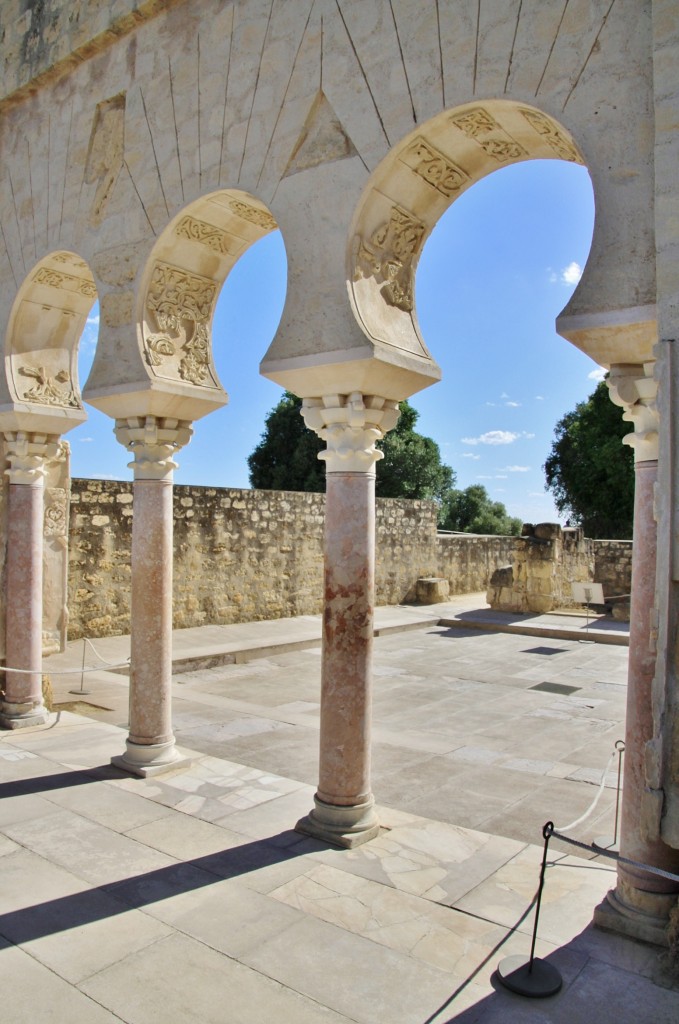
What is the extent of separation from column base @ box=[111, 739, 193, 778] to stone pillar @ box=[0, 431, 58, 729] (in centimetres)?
167

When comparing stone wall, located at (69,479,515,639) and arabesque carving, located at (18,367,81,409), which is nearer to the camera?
arabesque carving, located at (18,367,81,409)

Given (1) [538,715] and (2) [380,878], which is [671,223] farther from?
(1) [538,715]

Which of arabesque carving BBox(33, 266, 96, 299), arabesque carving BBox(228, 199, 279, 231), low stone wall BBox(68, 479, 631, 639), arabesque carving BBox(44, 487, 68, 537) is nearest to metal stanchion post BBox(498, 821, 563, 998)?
arabesque carving BBox(228, 199, 279, 231)

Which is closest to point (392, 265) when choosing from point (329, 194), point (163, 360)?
point (329, 194)

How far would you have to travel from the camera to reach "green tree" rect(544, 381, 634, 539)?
29180 mm

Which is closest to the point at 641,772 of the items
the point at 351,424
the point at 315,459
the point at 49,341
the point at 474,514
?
the point at 351,424

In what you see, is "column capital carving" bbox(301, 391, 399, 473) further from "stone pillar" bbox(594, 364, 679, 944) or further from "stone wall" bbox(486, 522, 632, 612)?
"stone wall" bbox(486, 522, 632, 612)

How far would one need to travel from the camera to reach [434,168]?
4.22 meters

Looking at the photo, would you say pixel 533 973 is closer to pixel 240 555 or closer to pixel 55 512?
pixel 55 512

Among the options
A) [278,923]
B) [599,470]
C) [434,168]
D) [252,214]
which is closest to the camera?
[278,923]

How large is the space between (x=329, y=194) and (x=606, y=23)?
1.61m

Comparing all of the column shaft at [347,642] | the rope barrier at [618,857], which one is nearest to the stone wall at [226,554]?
the column shaft at [347,642]

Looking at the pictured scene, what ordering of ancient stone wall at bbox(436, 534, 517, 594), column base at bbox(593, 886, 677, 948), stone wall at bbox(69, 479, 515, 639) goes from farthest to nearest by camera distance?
1. ancient stone wall at bbox(436, 534, 517, 594)
2. stone wall at bbox(69, 479, 515, 639)
3. column base at bbox(593, 886, 677, 948)

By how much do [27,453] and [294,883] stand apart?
470 centimetres
